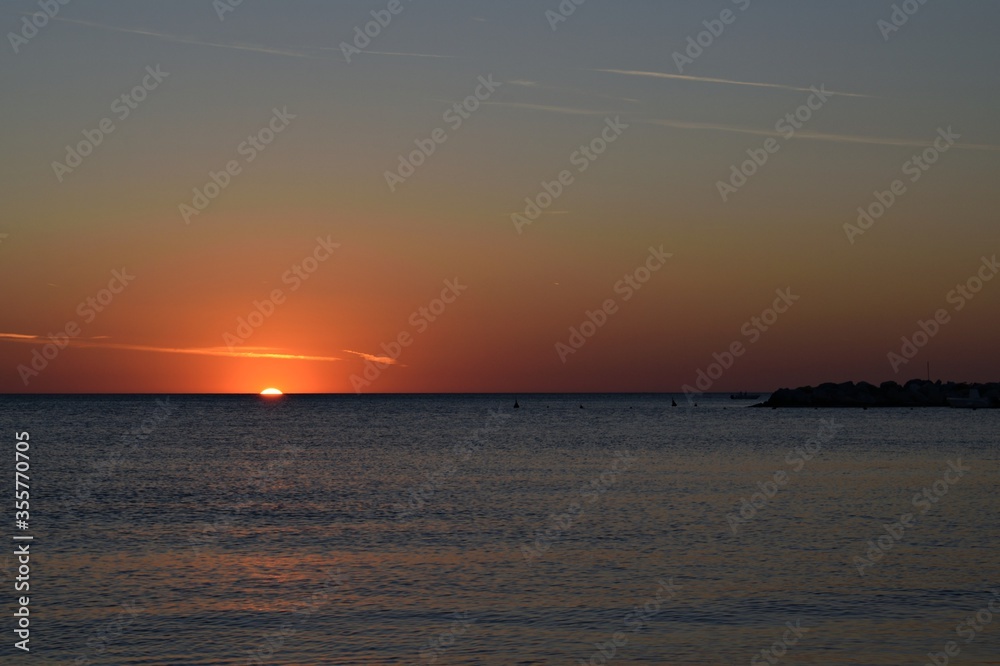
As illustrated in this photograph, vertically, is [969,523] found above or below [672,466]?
below

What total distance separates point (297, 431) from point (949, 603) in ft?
388

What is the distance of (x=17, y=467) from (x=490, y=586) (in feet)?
168

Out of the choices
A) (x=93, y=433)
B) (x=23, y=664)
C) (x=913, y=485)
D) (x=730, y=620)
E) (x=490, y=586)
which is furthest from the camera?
(x=93, y=433)

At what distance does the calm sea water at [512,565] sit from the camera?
76.4ft

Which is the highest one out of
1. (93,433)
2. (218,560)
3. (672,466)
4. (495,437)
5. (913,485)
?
(93,433)

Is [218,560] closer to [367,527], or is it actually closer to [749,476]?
[367,527]

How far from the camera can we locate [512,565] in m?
32.4

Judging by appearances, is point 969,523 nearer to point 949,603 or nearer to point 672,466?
point 949,603

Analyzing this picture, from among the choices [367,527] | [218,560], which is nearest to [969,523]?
[367,527]

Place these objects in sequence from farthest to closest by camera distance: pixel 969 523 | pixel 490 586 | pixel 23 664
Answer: pixel 969 523, pixel 490 586, pixel 23 664

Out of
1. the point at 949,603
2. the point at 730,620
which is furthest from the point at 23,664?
the point at 949,603

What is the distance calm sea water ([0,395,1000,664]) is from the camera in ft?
76.4

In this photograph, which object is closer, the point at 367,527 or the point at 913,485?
the point at 367,527

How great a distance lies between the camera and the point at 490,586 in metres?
29.3
